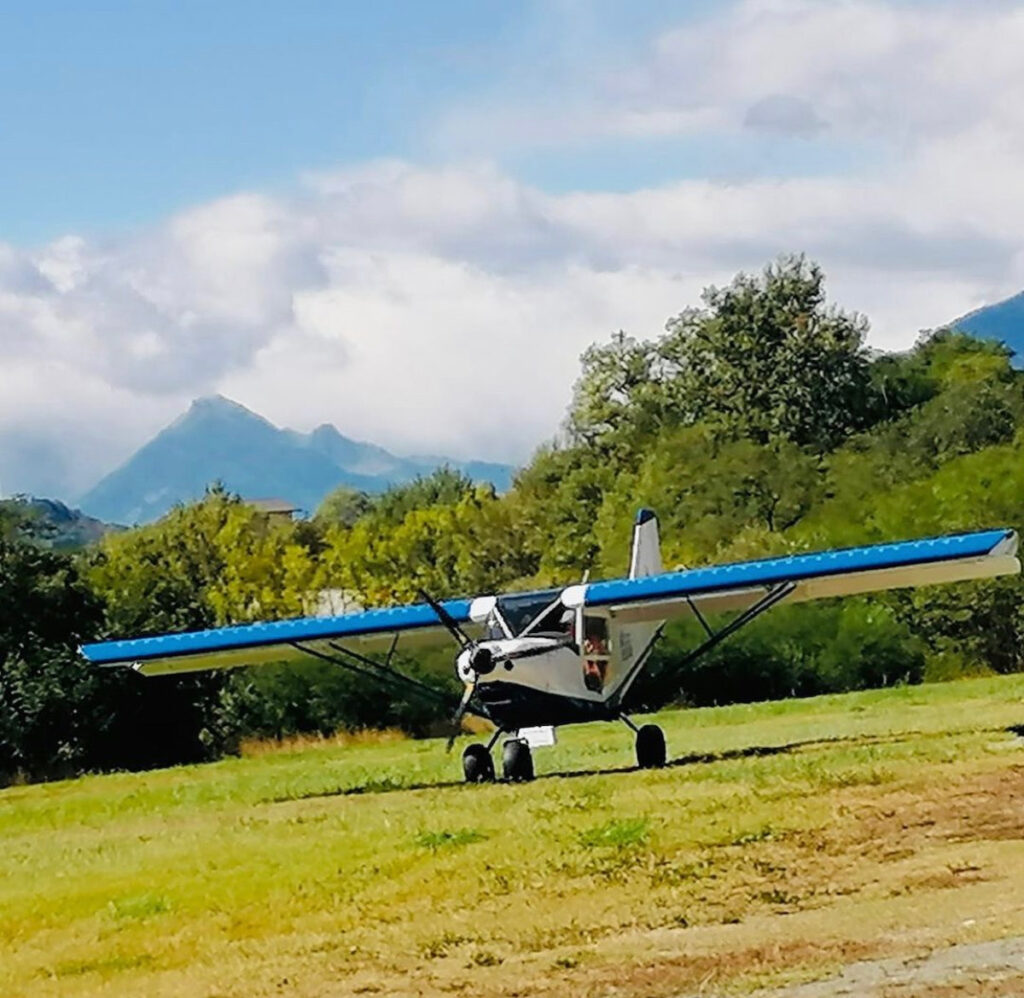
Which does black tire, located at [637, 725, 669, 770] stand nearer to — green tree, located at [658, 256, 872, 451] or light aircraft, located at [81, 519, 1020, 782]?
light aircraft, located at [81, 519, 1020, 782]

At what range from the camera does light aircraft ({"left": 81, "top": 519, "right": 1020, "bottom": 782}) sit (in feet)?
63.3

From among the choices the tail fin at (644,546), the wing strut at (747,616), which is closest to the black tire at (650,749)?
the wing strut at (747,616)

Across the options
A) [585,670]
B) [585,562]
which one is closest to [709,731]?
[585,670]

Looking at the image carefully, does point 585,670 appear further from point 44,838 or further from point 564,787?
point 44,838

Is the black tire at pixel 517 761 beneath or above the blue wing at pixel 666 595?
beneath

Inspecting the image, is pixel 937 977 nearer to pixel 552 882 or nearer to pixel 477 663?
pixel 552 882

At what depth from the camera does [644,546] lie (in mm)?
24812

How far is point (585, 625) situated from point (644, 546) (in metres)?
4.45

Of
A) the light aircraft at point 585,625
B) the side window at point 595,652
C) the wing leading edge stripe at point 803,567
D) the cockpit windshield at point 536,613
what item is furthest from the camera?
the side window at point 595,652

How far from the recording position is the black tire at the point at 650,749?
2061cm

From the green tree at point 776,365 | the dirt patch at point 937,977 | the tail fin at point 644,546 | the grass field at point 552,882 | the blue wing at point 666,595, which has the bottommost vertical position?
the dirt patch at point 937,977

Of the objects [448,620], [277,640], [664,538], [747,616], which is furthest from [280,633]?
[664,538]

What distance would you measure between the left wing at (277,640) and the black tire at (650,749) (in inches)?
86.5

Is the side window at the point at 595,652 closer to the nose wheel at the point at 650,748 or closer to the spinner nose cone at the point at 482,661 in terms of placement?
the nose wheel at the point at 650,748
